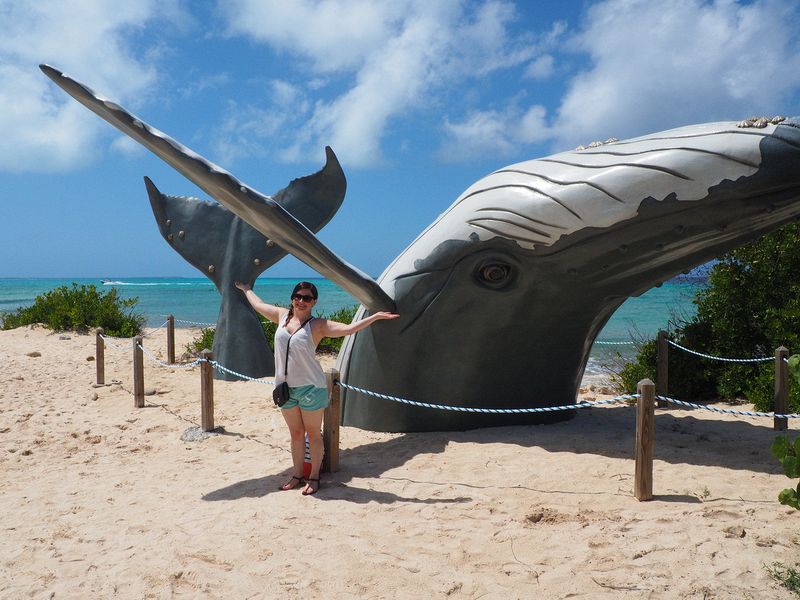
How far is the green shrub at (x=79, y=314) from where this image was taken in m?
14.2

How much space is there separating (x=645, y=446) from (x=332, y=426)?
219 cm

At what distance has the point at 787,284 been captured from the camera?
800 cm

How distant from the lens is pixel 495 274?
5.15 metres

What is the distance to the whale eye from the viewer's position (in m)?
5.15

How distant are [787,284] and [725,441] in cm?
383

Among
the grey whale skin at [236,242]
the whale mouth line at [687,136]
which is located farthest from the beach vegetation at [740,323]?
the grey whale skin at [236,242]

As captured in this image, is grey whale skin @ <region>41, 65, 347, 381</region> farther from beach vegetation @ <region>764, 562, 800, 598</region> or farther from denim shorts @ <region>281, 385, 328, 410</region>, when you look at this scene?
beach vegetation @ <region>764, 562, 800, 598</region>

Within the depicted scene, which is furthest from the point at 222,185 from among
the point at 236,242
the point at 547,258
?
the point at 236,242

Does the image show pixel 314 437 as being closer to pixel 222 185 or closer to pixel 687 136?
pixel 222 185

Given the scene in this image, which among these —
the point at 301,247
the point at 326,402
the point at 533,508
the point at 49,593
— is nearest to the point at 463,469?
the point at 533,508

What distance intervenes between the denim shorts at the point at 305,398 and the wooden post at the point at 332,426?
36cm

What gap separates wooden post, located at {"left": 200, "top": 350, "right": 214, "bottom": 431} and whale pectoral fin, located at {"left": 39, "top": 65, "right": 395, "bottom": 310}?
172 centimetres

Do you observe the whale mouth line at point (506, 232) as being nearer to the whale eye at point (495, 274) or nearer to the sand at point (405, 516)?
the whale eye at point (495, 274)

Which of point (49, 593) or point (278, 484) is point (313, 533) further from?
point (49, 593)
